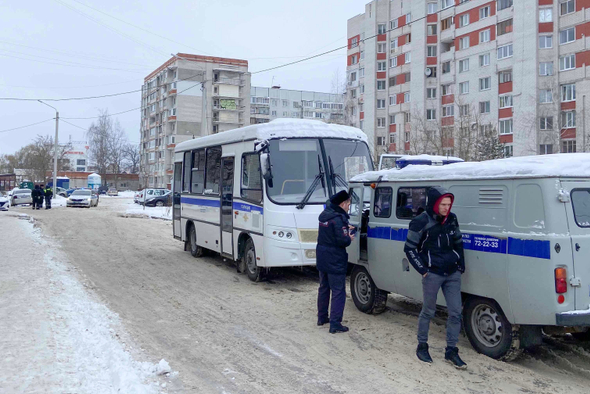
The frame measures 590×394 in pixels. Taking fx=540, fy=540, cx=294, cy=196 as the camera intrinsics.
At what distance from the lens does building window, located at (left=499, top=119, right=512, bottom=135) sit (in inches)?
1873

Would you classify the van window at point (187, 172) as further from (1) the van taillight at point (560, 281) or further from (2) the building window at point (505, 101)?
(2) the building window at point (505, 101)

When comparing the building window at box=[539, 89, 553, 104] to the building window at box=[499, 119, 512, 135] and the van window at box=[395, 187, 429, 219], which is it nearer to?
the building window at box=[499, 119, 512, 135]

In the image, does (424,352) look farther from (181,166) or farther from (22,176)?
(22,176)

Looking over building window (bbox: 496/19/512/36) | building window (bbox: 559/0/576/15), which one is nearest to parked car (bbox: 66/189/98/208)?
building window (bbox: 496/19/512/36)

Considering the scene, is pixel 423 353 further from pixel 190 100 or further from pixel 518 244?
pixel 190 100

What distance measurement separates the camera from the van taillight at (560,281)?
5234mm

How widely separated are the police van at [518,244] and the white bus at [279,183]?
3.34 meters

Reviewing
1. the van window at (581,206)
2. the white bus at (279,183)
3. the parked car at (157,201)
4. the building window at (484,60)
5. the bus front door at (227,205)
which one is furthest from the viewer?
the building window at (484,60)

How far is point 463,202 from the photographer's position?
6305 mm

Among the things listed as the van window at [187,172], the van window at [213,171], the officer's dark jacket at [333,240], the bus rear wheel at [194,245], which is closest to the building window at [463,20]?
the van window at [187,172]

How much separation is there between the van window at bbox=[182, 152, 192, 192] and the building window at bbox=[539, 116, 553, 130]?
38.0 m

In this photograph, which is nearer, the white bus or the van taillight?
the van taillight

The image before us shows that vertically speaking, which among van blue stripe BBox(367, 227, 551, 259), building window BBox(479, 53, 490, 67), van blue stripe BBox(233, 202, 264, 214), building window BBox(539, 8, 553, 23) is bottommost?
van blue stripe BBox(367, 227, 551, 259)

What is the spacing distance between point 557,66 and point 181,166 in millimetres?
39474
